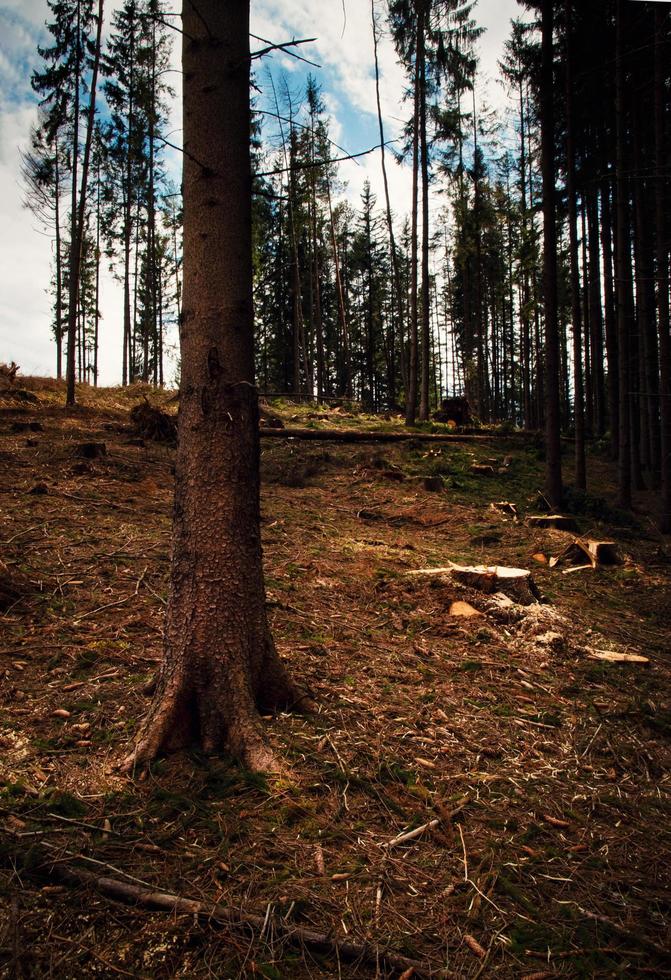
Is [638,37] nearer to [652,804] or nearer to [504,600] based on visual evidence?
[504,600]

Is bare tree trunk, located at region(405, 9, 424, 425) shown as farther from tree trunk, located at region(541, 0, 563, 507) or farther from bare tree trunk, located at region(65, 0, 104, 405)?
bare tree trunk, located at region(65, 0, 104, 405)

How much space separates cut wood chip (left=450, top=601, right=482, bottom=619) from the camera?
548 cm

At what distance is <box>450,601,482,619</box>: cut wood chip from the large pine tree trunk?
2.85m

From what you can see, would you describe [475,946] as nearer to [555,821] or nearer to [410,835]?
[410,835]

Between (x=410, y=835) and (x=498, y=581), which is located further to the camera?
(x=498, y=581)

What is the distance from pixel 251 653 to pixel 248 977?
1.57 metres

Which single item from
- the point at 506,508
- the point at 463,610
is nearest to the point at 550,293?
the point at 506,508

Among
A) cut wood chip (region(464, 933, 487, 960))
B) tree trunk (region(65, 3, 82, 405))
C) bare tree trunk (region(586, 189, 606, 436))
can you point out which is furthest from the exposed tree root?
bare tree trunk (region(586, 189, 606, 436))

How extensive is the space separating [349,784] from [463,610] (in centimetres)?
302

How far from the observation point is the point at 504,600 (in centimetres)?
571

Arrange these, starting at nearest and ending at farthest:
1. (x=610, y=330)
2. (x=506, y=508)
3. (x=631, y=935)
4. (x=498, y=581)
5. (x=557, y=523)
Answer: (x=631, y=935), (x=498, y=581), (x=557, y=523), (x=506, y=508), (x=610, y=330)

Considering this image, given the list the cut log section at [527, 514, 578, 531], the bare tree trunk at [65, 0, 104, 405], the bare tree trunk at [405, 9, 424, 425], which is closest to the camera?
the cut log section at [527, 514, 578, 531]

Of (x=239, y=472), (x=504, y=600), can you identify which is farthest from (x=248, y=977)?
(x=504, y=600)

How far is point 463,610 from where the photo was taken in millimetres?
5543
